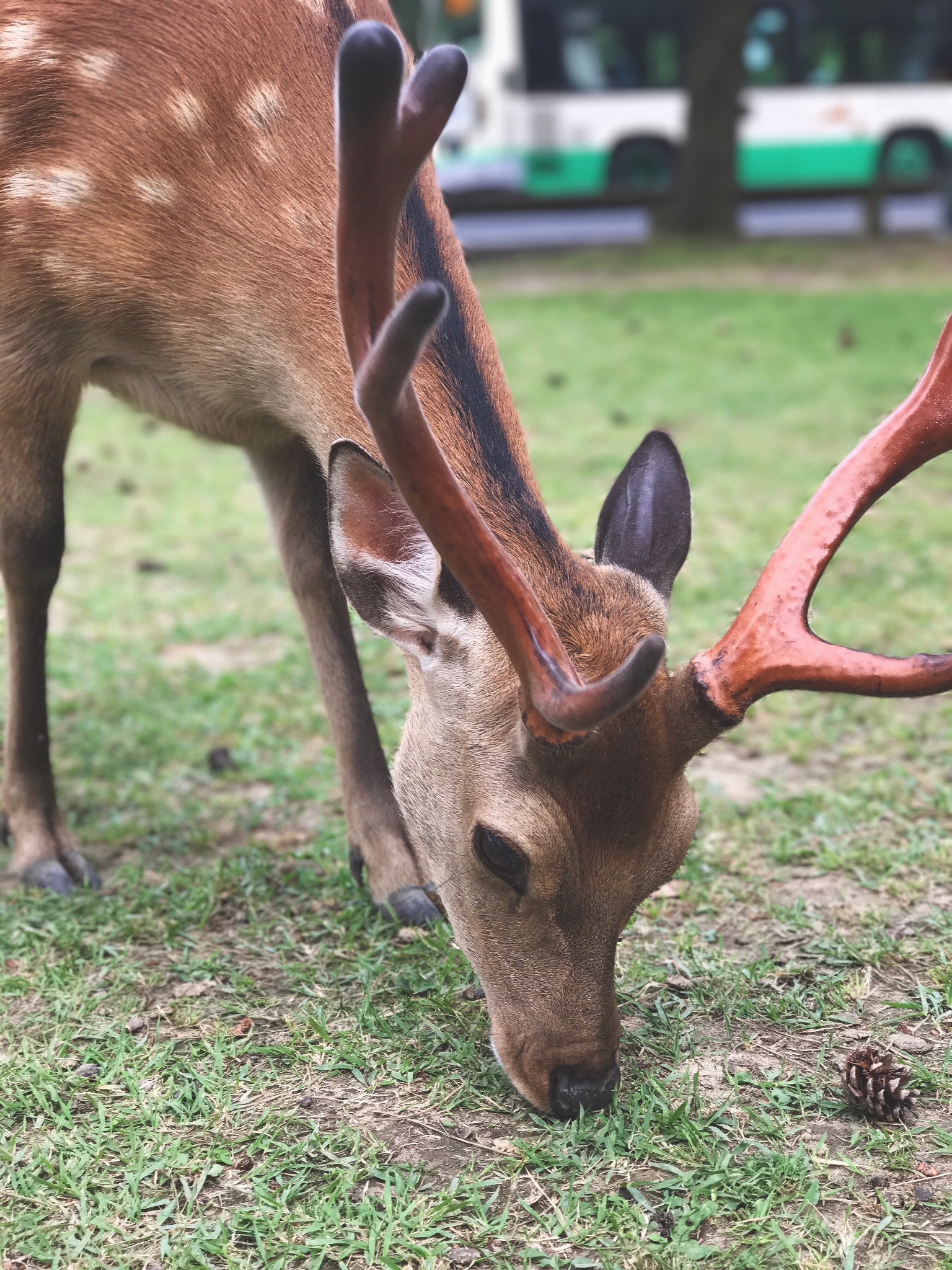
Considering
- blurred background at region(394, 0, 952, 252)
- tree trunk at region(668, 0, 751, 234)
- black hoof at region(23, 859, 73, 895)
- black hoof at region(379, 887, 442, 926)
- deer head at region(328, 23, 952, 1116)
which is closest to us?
deer head at region(328, 23, 952, 1116)

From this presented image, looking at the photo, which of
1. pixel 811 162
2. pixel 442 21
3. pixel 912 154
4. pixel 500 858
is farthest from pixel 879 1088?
pixel 442 21

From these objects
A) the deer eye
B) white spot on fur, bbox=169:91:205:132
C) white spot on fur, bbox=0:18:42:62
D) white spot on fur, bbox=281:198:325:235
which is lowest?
the deer eye

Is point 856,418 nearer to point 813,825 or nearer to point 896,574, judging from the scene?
point 896,574

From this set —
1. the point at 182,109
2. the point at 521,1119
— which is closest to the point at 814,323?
the point at 182,109

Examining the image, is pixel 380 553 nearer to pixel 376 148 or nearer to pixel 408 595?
pixel 408 595

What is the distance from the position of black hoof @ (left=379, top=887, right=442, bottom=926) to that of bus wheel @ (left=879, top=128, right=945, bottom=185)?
2019 centimetres

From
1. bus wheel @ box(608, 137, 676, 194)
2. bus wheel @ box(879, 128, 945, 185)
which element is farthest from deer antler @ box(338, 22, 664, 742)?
bus wheel @ box(879, 128, 945, 185)

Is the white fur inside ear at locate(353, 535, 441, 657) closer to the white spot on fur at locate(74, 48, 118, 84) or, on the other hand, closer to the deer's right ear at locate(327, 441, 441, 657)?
the deer's right ear at locate(327, 441, 441, 657)

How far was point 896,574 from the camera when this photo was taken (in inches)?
221

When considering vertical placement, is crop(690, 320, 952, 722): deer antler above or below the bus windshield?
above

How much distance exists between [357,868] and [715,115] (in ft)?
51.2

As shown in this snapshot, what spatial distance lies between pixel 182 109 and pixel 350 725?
1529 mm

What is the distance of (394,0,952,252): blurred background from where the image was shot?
66.0ft

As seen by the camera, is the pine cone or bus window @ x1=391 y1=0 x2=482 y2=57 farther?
bus window @ x1=391 y1=0 x2=482 y2=57
